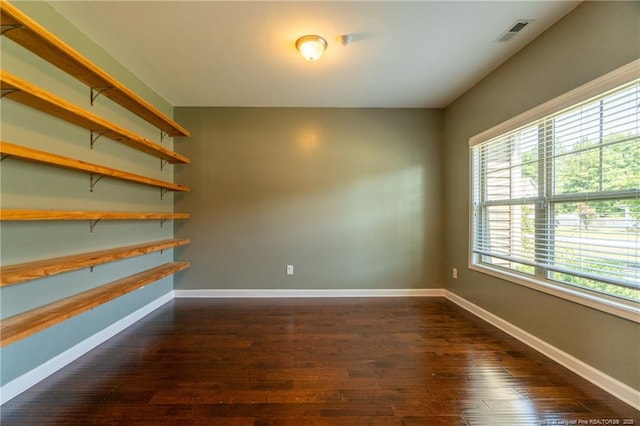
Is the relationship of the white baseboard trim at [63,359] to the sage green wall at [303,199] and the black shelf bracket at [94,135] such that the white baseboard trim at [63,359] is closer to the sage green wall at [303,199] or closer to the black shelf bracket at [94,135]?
the sage green wall at [303,199]

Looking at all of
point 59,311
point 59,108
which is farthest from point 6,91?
point 59,311

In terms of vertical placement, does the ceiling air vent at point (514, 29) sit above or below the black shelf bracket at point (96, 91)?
above

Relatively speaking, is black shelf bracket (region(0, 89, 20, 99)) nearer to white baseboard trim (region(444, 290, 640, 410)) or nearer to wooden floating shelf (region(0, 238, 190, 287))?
wooden floating shelf (region(0, 238, 190, 287))

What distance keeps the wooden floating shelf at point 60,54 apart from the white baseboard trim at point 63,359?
6.74 feet

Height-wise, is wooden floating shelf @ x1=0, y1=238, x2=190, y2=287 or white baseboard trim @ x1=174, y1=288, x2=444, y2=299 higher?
wooden floating shelf @ x1=0, y1=238, x2=190, y2=287

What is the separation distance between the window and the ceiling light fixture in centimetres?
184

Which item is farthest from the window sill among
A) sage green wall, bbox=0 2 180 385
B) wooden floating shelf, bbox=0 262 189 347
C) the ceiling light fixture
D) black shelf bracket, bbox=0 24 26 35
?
black shelf bracket, bbox=0 24 26 35

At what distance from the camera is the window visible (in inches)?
61.1

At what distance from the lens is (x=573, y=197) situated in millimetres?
1869

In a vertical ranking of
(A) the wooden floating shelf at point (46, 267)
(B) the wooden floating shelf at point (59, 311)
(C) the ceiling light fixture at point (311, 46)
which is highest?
(C) the ceiling light fixture at point (311, 46)

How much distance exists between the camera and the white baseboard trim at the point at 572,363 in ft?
4.99

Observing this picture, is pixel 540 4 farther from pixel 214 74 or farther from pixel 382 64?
pixel 214 74

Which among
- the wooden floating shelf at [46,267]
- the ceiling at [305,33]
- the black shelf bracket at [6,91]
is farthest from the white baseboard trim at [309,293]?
the black shelf bracket at [6,91]

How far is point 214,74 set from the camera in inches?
104
